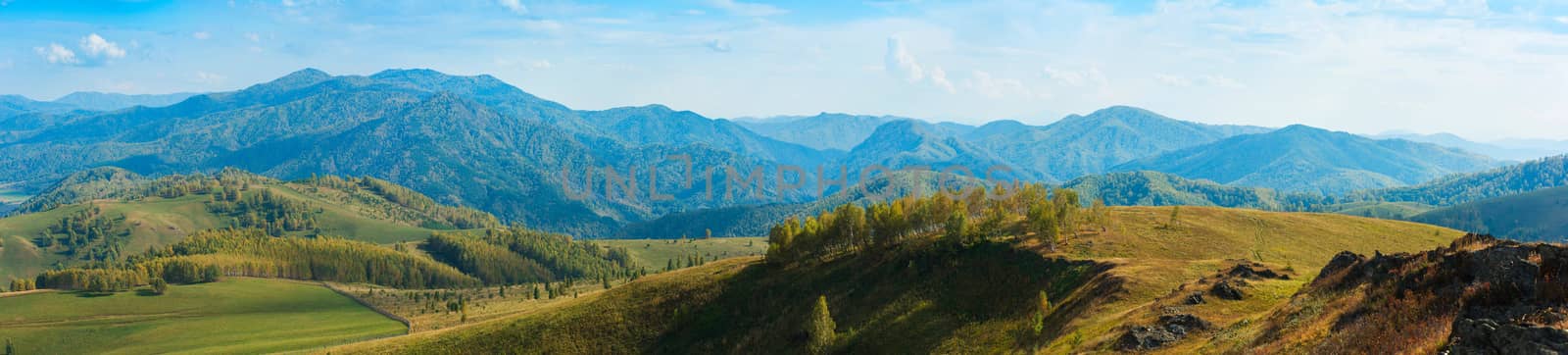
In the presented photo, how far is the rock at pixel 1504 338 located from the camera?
83.7ft

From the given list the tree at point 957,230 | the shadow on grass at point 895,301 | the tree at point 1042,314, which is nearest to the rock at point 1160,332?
the shadow on grass at point 895,301

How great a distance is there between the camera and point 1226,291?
211ft

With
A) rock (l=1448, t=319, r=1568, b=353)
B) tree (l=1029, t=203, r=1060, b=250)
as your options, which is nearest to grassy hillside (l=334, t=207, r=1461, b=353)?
tree (l=1029, t=203, r=1060, b=250)

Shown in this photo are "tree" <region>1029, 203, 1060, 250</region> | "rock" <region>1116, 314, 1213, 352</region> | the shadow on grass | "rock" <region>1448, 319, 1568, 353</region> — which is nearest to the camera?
"rock" <region>1448, 319, 1568, 353</region>

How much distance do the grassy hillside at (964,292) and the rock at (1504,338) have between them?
29.6 meters

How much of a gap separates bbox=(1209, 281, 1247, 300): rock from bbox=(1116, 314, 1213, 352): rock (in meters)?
9.44

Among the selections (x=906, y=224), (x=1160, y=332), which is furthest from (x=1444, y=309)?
(x=906, y=224)

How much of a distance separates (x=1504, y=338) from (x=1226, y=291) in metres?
40.0

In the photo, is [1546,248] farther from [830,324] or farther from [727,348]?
[727,348]

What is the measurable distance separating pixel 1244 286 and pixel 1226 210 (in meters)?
92.1

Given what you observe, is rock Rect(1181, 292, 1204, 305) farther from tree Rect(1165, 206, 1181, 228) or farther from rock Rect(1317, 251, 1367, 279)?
tree Rect(1165, 206, 1181, 228)

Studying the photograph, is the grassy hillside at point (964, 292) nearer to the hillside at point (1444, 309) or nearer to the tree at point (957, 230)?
the tree at point (957, 230)

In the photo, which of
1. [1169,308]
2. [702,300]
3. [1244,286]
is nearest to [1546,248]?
[1169,308]

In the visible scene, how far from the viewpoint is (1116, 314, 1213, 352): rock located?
52.8 m
